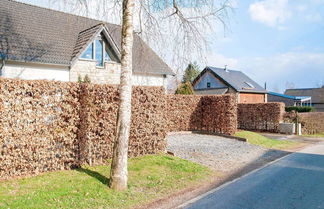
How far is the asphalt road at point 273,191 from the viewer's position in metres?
5.13

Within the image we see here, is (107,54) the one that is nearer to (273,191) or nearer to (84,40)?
(84,40)

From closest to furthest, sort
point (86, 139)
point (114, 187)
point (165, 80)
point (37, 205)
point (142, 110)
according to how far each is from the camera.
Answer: point (37, 205)
point (114, 187)
point (86, 139)
point (142, 110)
point (165, 80)

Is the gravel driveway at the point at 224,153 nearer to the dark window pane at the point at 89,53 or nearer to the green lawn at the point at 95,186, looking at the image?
the green lawn at the point at 95,186

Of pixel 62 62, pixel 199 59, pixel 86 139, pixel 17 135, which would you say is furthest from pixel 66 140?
pixel 62 62

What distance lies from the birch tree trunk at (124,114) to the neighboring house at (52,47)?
6443 mm

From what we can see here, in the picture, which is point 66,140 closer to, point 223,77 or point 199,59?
point 199,59

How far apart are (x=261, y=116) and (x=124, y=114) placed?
1683 centimetres

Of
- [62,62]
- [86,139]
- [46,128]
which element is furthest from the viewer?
[62,62]

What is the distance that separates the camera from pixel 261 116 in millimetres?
19688

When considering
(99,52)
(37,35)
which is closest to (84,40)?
(99,52)

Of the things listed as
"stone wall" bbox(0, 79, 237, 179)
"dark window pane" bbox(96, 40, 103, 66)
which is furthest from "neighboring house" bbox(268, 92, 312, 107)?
"stone wall" bbox(0, 79, 237, 179)

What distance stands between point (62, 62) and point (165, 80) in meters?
8.92

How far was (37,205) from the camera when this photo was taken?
4566mm

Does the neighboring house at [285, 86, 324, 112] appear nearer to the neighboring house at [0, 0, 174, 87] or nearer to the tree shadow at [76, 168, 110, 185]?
the neighboring house at [0, 0, 174, 87]
